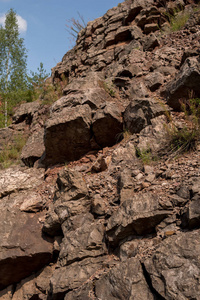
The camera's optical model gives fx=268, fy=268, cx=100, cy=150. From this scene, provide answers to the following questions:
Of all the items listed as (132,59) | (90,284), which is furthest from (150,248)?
(132,59)

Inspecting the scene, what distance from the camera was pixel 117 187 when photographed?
13.0 ft

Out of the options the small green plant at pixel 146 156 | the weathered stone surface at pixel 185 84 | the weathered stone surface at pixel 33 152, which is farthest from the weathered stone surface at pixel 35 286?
the weathered stone surface at pixel 185 84

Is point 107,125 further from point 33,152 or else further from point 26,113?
point 26,113

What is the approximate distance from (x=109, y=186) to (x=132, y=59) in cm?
372

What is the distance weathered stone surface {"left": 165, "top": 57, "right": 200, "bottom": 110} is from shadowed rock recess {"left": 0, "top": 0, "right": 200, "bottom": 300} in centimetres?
2

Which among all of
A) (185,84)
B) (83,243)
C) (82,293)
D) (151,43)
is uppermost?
(151,43)

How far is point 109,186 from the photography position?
405cm

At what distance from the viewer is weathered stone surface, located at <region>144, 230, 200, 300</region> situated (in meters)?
2.34

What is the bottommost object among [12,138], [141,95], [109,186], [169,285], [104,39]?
[169,285]

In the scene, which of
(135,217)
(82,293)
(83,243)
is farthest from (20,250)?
(135,217)

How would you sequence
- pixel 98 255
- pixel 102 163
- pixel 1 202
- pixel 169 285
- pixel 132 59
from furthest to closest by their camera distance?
1. pixel 132 59
2. pixel 1 202
3. pixel 102 163
4. pixel 98 255
5. pixel 169 285

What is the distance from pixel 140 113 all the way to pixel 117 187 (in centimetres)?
161

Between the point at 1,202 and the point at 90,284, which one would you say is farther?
the point at 1,202

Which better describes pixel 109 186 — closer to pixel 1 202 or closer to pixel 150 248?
pixel 150 248
